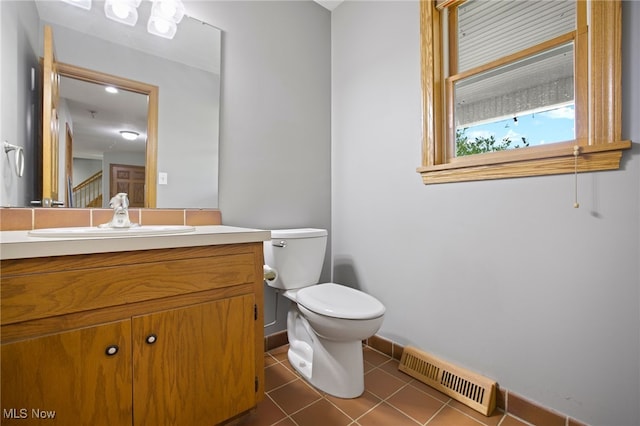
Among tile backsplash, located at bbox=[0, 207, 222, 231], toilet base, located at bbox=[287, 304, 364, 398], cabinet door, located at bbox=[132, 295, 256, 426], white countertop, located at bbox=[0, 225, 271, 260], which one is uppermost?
tile backsplash, located at bbox=[0, 207, 222, 231]

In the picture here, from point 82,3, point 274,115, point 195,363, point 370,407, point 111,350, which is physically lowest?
point 370,407

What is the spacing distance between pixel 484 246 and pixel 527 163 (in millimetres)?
410

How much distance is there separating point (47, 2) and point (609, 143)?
7.49ft

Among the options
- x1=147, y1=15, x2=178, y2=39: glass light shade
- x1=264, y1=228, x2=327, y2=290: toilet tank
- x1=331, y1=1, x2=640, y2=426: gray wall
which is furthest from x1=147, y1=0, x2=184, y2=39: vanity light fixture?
x1=264, y1=228, x2=327, y2=290: toilet tank

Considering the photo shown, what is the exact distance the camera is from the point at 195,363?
978 mm

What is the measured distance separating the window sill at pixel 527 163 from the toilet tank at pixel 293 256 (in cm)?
74

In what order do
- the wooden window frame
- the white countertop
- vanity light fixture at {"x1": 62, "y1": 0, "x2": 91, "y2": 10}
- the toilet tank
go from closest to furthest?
the white countertop
the wooden window frame
vanity light fixture at {"x1": 62, "y1": 0, "x2": 91, "y2": 10}
the toilet tank

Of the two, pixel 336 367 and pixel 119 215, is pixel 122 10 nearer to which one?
pixel 119 215

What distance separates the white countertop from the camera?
0.70m

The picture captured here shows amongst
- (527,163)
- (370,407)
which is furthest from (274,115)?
(370,407)

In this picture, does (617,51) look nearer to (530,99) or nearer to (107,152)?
(530,99)

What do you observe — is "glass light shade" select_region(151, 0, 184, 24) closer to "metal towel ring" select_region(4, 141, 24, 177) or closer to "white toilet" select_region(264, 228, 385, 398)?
"metal towel ring" select_region(4, 141, 24, 177)

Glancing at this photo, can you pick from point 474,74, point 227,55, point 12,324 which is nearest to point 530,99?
point 474,74

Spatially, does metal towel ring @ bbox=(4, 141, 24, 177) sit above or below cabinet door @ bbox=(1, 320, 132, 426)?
above
